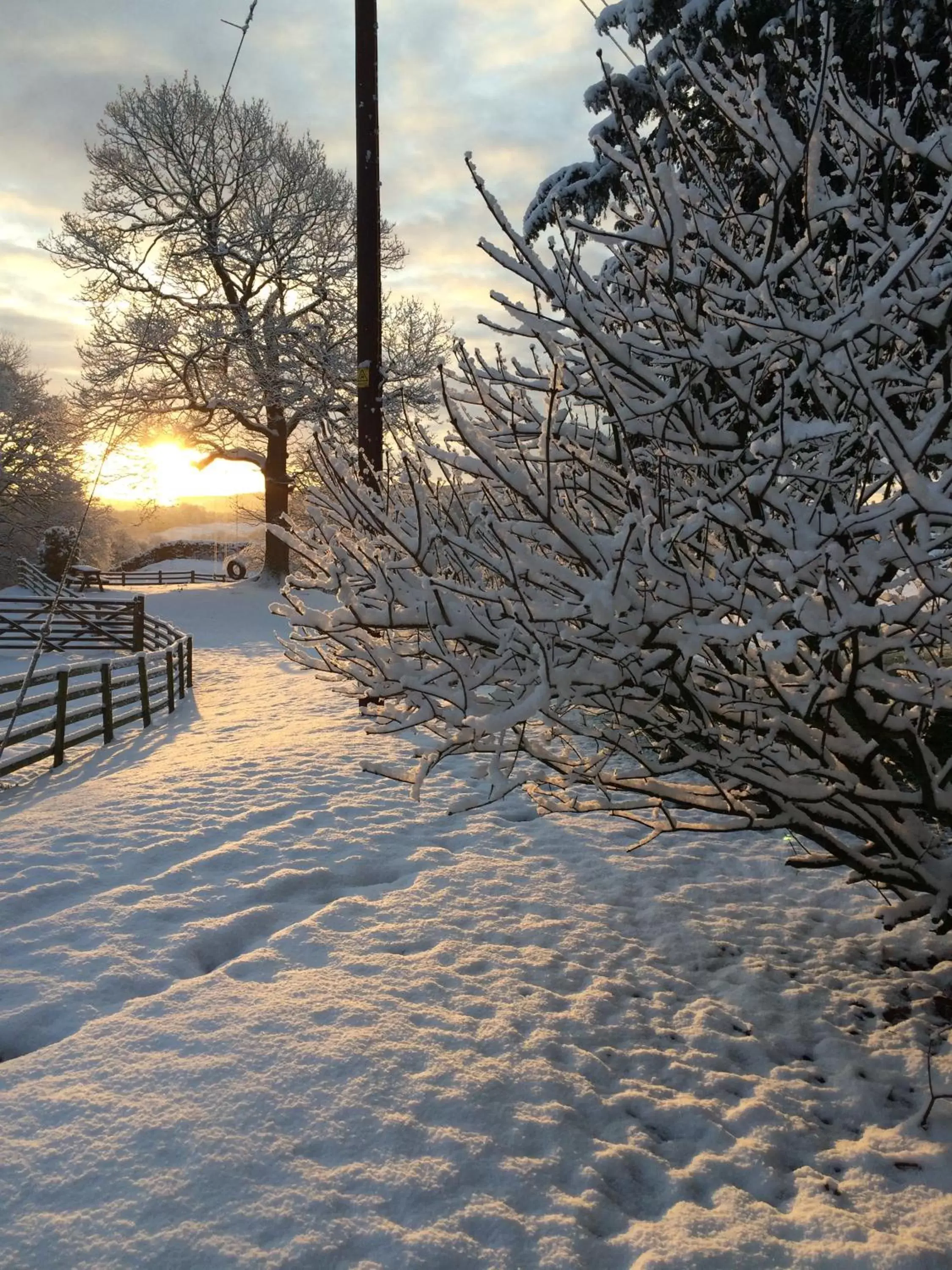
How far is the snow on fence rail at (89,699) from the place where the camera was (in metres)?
7.36

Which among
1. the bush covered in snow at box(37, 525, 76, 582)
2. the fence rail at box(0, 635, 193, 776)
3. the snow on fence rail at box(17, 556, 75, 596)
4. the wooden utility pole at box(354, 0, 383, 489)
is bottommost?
the fence rail at box(0, 635, 193, 776)

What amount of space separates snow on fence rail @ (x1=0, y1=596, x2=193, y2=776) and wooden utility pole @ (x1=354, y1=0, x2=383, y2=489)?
3.63m

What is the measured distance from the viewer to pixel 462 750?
2990 mm

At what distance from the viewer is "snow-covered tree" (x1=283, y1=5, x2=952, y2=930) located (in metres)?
2.42

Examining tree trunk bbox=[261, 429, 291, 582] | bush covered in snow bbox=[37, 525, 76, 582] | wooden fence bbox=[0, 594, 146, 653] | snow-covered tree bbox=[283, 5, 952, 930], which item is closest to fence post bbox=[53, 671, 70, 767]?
snow-covered tree bbox=[283, 5, 952, 930]

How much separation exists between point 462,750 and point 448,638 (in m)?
0.45

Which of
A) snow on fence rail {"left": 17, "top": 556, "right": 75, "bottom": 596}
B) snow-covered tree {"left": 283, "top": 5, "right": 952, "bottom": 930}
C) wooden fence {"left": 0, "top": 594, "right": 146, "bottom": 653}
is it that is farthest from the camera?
snow on fence rail {"left": 17, "top": 556, "right": 75, "bottom": 596}

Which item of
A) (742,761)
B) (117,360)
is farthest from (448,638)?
(117,360)

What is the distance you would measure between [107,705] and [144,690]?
96 cm

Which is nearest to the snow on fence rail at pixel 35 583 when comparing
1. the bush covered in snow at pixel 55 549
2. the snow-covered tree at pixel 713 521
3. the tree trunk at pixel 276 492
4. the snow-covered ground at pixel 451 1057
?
the bush covered in snow at pixel 55 549

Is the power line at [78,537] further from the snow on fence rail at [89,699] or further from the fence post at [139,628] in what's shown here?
the fence post at [139,628]

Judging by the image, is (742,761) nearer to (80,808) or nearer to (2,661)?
(80,808)

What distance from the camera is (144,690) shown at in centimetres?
984

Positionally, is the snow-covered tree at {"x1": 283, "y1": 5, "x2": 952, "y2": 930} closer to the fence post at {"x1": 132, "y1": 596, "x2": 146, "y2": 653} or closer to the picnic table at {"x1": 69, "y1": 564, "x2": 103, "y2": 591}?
the fence post at {"x1": 132, "y1": 596, "x2": 146, "y2": 653}
